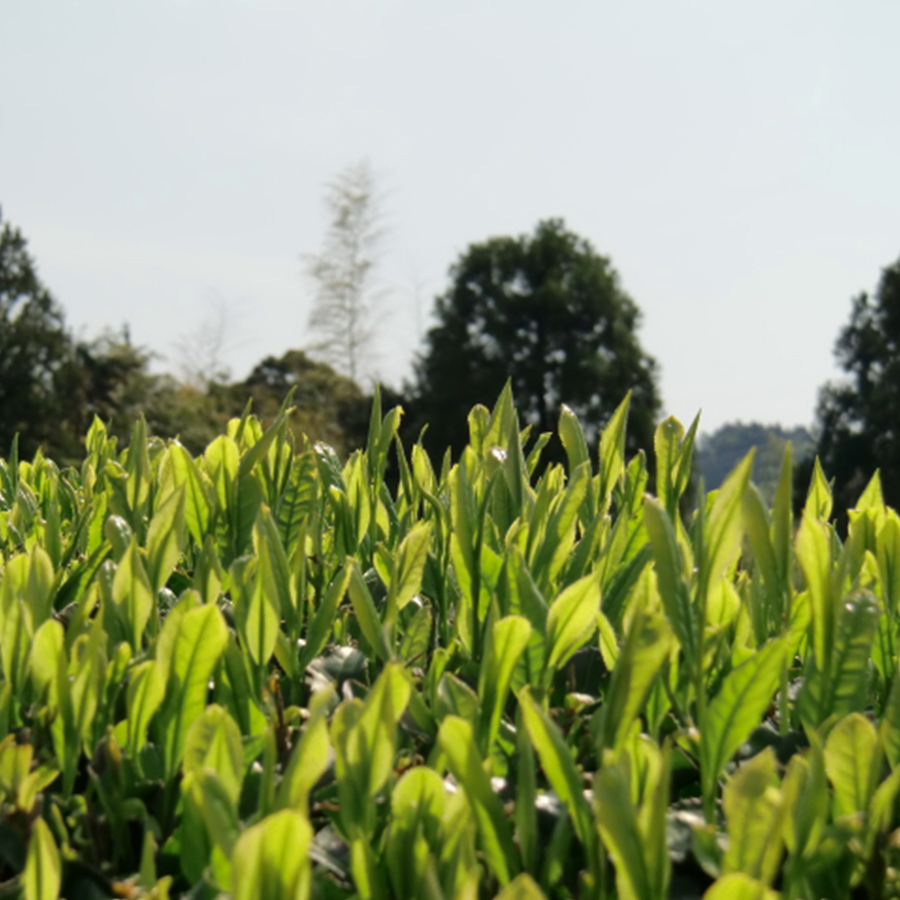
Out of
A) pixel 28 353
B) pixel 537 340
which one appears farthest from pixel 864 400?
pixel 28 353

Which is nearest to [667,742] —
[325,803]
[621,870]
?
[621,870]

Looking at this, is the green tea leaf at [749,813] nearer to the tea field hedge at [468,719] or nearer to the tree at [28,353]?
the tea field hedge at [468,719]

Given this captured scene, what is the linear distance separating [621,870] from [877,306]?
111 feet

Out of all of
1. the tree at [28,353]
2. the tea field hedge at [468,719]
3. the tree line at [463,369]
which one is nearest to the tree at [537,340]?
the tree line at [463,369]

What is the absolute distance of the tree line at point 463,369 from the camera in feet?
98.8

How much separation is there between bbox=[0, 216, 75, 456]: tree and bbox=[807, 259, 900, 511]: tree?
20.6 metres

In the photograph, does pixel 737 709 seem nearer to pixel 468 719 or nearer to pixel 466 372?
pixel 468 719

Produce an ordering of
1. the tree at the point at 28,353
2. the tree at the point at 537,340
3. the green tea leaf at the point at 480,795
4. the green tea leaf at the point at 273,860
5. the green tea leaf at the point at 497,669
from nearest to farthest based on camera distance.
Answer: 1. the green tea leaf at the point at 273,860
2. the green tea leaf at the point at 480,795
3. the green tea leaf at the point at 497,669
4. the tree at the point at 28,353
5. the tree at the point at 537,340

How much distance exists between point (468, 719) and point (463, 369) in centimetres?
3569

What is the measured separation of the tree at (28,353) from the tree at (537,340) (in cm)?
1082

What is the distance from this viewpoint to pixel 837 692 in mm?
835

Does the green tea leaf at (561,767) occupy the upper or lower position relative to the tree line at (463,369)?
lower

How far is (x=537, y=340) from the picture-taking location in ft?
121

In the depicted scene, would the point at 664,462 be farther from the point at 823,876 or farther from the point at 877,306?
the point at 877,306
